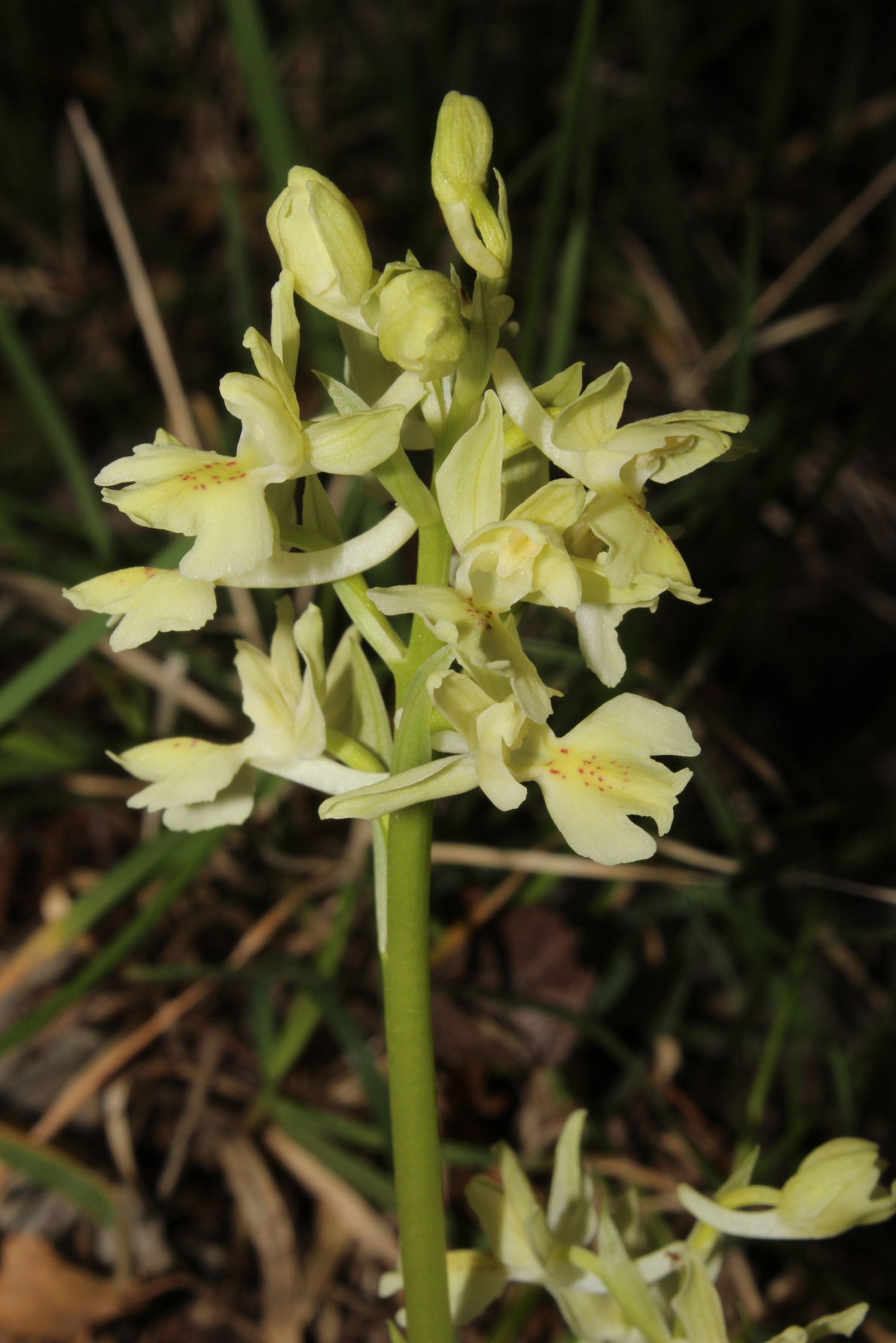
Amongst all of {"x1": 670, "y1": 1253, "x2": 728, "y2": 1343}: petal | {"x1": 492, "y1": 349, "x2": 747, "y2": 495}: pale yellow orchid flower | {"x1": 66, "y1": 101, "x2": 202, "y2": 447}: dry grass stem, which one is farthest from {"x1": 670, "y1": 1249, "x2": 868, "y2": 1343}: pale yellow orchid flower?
{"x1": 66, "y1": 101, "x2": 202, "y2": 447}: dry grass stem

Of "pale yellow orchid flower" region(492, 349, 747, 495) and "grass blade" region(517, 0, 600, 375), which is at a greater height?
"grass blade" region(517, 0, 600, 375)

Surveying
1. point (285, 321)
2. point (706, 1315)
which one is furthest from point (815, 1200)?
point (285, 321)

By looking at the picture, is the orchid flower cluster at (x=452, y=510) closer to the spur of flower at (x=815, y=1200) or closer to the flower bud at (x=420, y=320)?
the flower bud at (x=420, y=320)

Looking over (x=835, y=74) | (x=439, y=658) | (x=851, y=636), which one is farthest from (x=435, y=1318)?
(x=835, y=74)

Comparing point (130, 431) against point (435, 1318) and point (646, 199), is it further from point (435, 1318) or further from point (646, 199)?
point (435, 1318)

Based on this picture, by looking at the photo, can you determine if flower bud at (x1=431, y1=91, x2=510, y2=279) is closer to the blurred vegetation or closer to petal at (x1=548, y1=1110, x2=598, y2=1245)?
the blurred vegetation

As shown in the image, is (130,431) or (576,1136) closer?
(576,1136)
